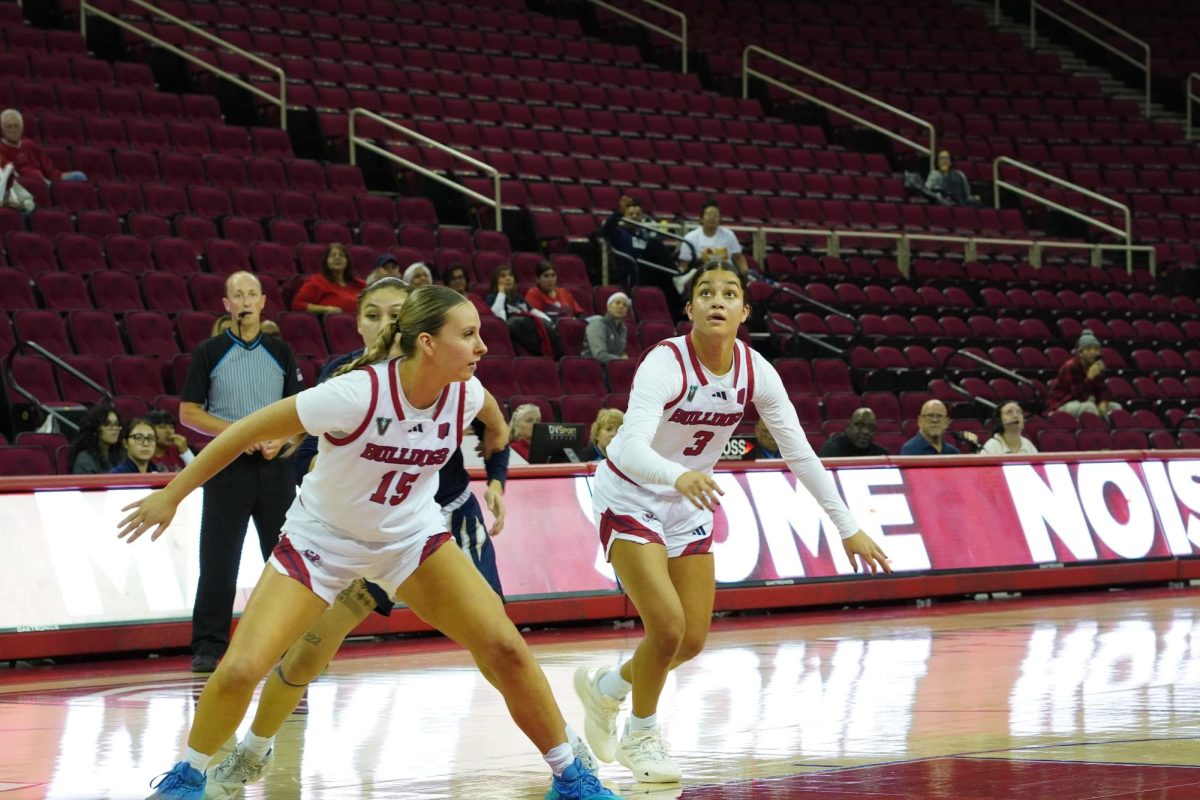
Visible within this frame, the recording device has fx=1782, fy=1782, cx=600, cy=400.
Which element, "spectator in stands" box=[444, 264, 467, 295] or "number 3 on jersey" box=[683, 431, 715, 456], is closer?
"number 3 on jersey" box=[683, 431, 715, 456]

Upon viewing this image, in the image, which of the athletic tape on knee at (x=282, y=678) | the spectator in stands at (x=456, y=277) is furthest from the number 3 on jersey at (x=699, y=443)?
the spectator in stands at (x=456, y=277)

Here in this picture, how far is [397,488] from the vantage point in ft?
18.5

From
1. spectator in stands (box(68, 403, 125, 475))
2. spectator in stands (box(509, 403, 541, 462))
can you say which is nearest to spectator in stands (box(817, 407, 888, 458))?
spectator in stands (box(509, 403, 541, 462))

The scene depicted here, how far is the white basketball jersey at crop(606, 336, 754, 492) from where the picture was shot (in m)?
6.68

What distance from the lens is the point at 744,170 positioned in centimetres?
2572

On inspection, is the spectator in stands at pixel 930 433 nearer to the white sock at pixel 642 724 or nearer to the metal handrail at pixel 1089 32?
the white sock at pixel 642 724

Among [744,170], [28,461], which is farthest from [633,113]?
[28,461]

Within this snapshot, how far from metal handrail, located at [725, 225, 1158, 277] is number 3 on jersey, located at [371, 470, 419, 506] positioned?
56.8 ft

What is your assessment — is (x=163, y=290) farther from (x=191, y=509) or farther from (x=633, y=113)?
(x=633, y=113)

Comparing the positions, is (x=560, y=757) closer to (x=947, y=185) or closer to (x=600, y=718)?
(x=600, y=718)

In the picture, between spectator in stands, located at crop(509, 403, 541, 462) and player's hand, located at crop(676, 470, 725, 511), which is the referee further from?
spectator in stands, located at crop(509, 403, 541, 462)

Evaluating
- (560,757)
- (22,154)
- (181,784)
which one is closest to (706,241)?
(22,154)

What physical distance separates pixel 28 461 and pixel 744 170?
14778 millimetres

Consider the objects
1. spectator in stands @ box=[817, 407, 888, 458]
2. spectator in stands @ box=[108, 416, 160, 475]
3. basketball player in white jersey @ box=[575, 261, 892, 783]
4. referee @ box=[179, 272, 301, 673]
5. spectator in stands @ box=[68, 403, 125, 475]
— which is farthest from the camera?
spectator in stands @ box=[817, 407, 888, 458]
